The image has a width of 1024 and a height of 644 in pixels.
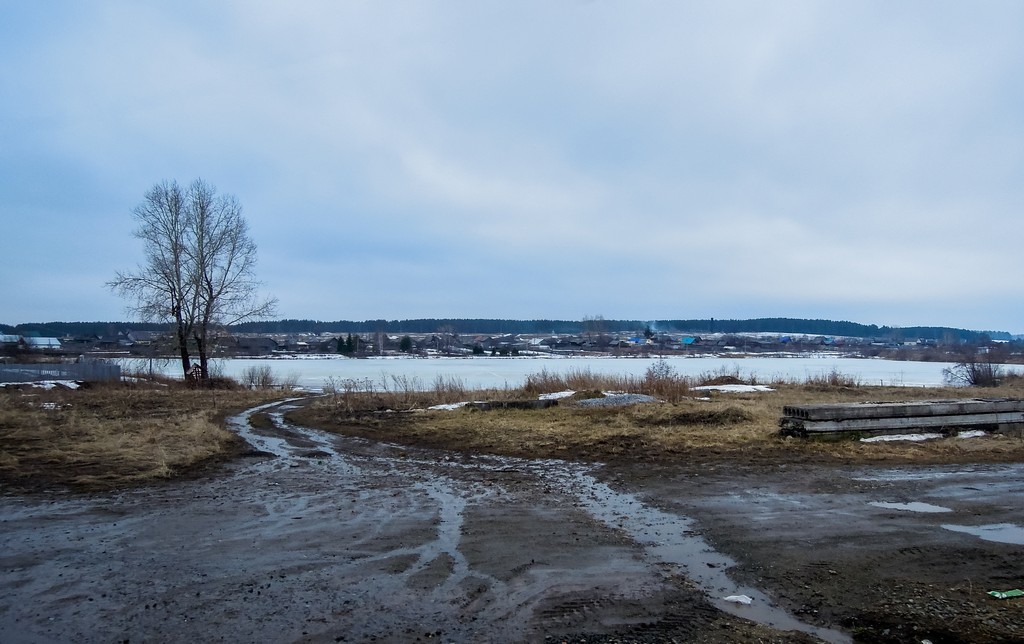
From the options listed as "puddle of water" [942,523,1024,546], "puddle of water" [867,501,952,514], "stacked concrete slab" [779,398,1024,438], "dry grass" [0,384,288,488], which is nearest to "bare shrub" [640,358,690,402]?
"stacked concrete slab" [779,398,1024,438]

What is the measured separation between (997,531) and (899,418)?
7.07m

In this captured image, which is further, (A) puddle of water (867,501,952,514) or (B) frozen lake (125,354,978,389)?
(B) frozen lake (125,354,978,389)

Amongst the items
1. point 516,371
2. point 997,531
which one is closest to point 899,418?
point 997,531

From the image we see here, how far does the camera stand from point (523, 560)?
219 inches

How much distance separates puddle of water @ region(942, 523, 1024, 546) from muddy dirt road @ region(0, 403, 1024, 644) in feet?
0.11

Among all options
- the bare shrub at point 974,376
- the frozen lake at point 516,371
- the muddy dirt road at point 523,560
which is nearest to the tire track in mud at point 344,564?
the muddy dirt road at point 523,560

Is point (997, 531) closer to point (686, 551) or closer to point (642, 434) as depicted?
point (686, 551)

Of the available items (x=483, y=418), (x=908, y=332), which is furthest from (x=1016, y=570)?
(x=908, y=332)

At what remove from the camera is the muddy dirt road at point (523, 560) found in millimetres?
4207

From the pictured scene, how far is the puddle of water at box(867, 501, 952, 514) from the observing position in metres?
7.24

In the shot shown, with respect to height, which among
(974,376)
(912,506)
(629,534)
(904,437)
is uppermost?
(629,534)

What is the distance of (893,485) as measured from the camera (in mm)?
8609

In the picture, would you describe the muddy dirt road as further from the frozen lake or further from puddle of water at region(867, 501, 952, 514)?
the frozen lake

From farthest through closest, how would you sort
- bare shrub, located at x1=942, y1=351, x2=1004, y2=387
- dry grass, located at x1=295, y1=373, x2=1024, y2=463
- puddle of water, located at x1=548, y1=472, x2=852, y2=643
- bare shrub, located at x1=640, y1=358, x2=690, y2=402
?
→ bare shrub, located at x1=942, y1=351, x2=1004, y2=387, bare shrub, located at x1=640, y1=358, x2=690, y2=402, dry grass, located at x1=295, y1=373, x2=1024, y2=463, puddle of water, located at x1=548, y1=472, x2=852, y2=643
